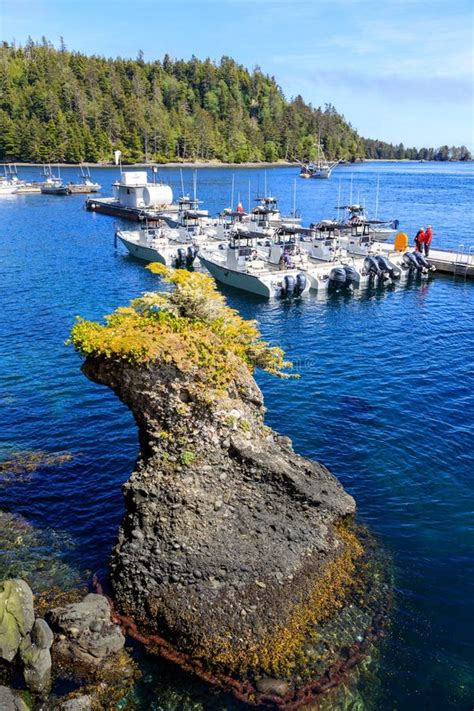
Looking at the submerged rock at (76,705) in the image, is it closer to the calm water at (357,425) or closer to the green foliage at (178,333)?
the calm water at (357,425)

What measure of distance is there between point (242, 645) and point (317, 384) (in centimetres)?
1777

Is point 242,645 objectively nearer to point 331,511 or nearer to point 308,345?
point 331,511

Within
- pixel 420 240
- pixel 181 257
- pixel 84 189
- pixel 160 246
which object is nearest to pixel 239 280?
pixel 181 257

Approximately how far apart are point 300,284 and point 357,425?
25301 millimetres

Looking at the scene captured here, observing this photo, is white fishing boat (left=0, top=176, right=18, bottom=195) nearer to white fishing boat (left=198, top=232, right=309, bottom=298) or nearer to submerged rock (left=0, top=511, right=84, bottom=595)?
white fishing boat (left=198, top=232, right=309, bottom=298)

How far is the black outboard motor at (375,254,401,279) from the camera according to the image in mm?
52969

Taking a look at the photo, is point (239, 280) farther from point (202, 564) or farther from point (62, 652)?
point (62, 652)

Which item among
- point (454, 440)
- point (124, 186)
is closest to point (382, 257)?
point (454, 440)

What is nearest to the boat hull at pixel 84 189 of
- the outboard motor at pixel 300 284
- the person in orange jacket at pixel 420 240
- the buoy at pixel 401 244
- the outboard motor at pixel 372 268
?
the buoy at pixel 401 244

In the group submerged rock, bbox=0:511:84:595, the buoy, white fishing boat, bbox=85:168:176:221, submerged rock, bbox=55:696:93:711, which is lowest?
submerged rock, bbox=55:696:93:711

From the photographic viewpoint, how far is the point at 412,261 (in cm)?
5450

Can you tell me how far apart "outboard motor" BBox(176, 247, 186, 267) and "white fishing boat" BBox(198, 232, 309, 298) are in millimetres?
4909

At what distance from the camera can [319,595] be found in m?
14.8

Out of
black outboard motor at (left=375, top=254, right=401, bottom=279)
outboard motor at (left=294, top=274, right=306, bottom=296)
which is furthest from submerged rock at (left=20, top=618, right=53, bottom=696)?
black outboard motor at (left=375, top=254, right=401, bottom=279)
